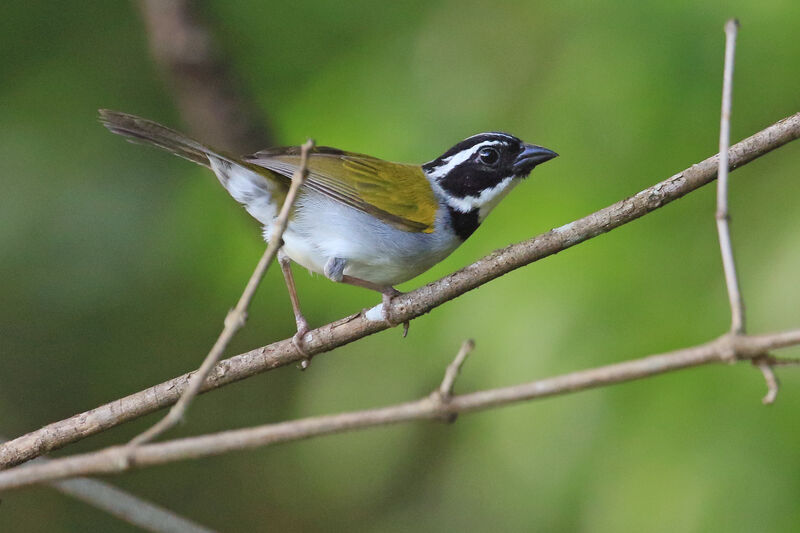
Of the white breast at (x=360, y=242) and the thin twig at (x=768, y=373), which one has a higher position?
the white breast at (x=360, y=242)

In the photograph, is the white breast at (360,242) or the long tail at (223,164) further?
the white breast at (360,242)

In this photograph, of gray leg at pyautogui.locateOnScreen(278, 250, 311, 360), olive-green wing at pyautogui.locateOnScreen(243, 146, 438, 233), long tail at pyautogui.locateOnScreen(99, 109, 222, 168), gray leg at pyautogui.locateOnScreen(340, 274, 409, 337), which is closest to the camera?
gray leg at pyautogui.locateOnScreen(278, 250, 311, 360)

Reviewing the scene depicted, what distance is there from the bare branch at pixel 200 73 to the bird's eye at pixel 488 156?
1.33m

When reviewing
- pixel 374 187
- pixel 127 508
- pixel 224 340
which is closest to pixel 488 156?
pixel 374 187

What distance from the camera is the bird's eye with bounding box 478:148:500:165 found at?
401 cm

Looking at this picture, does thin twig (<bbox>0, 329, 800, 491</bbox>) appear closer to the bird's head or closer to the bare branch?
the bird's head

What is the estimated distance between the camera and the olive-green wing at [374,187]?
3986 millimetres

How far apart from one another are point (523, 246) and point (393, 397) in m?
1.63

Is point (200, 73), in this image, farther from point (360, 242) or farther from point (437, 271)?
point (437, 271)

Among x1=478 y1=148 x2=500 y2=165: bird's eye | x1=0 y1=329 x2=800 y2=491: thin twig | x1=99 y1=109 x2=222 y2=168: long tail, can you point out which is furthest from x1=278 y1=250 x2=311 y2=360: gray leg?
x1=0 y1=329 x2=800 y2=491: thin twig

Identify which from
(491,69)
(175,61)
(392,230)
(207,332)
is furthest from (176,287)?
(491,69)

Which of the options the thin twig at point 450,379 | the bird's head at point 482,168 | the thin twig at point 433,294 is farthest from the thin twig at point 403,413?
the bird's head at point 482,168

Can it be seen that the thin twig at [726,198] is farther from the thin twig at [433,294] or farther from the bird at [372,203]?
the bird at [372,203]

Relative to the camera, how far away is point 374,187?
412 centimetres
